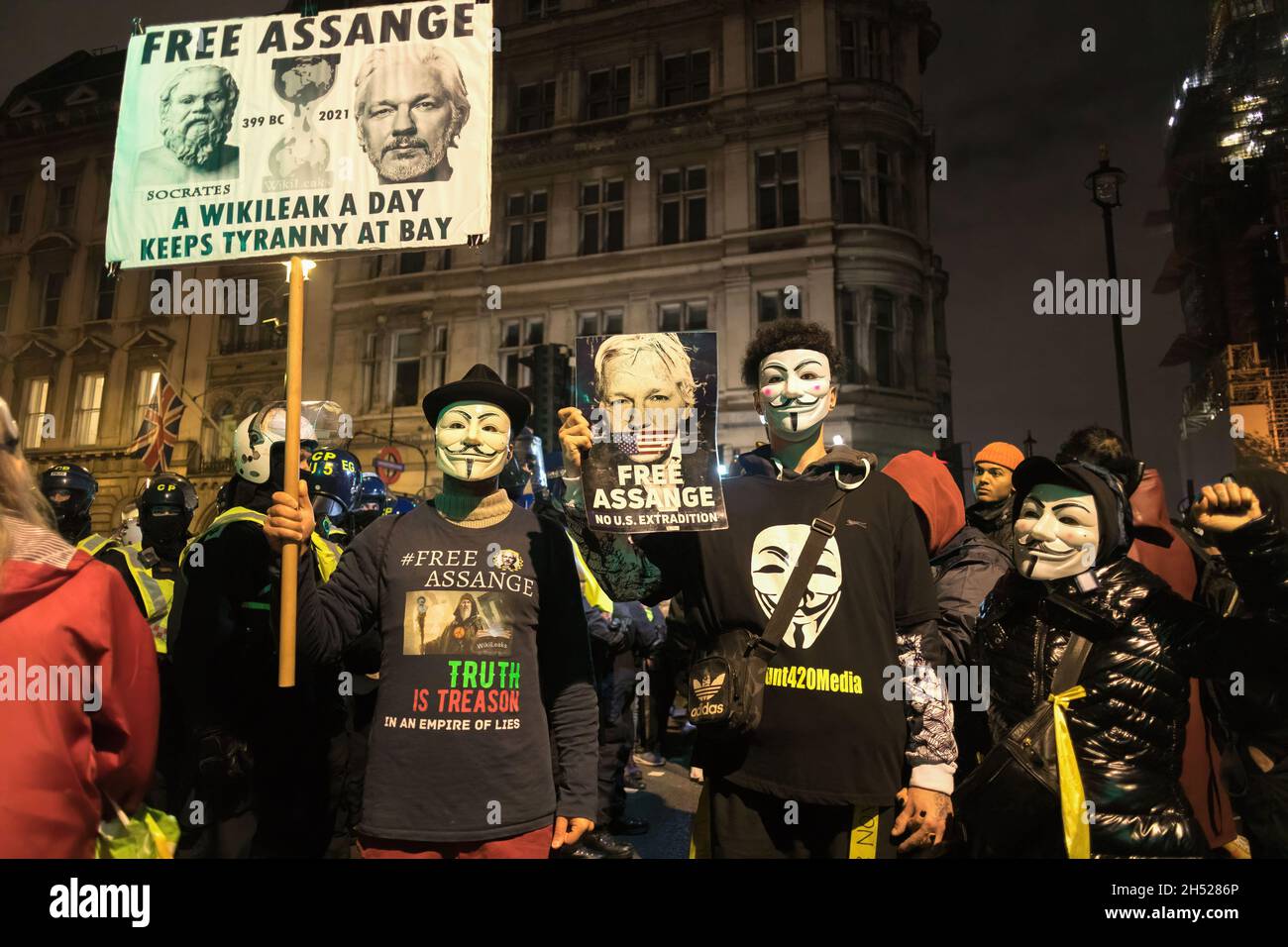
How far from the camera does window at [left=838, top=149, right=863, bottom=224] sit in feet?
57.6

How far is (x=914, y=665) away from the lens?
8.28ft

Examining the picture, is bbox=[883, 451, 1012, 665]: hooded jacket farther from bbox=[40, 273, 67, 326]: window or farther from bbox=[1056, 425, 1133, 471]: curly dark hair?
bbox=[40, 273, 67, 326]: window

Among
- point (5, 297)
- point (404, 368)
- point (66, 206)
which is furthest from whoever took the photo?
point (5, 297)

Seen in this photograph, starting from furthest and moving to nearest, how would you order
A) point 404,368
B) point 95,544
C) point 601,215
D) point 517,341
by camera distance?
point 404,368 < point 517,341 < point 601,215 < point 95,544

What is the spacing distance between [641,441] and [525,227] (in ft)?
59.8

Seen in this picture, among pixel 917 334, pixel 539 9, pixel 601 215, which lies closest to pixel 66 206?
pixel 539 9

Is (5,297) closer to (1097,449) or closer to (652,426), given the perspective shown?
(652,426)

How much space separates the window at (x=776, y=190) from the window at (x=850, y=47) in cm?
221

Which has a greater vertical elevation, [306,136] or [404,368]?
[404,368]

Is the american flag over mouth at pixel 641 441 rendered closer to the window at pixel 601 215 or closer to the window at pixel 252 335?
the window at pixel 601 215

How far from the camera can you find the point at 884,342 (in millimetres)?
17656

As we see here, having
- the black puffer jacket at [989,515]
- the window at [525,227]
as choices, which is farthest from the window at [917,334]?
the black puffer jacket at [989,515]
